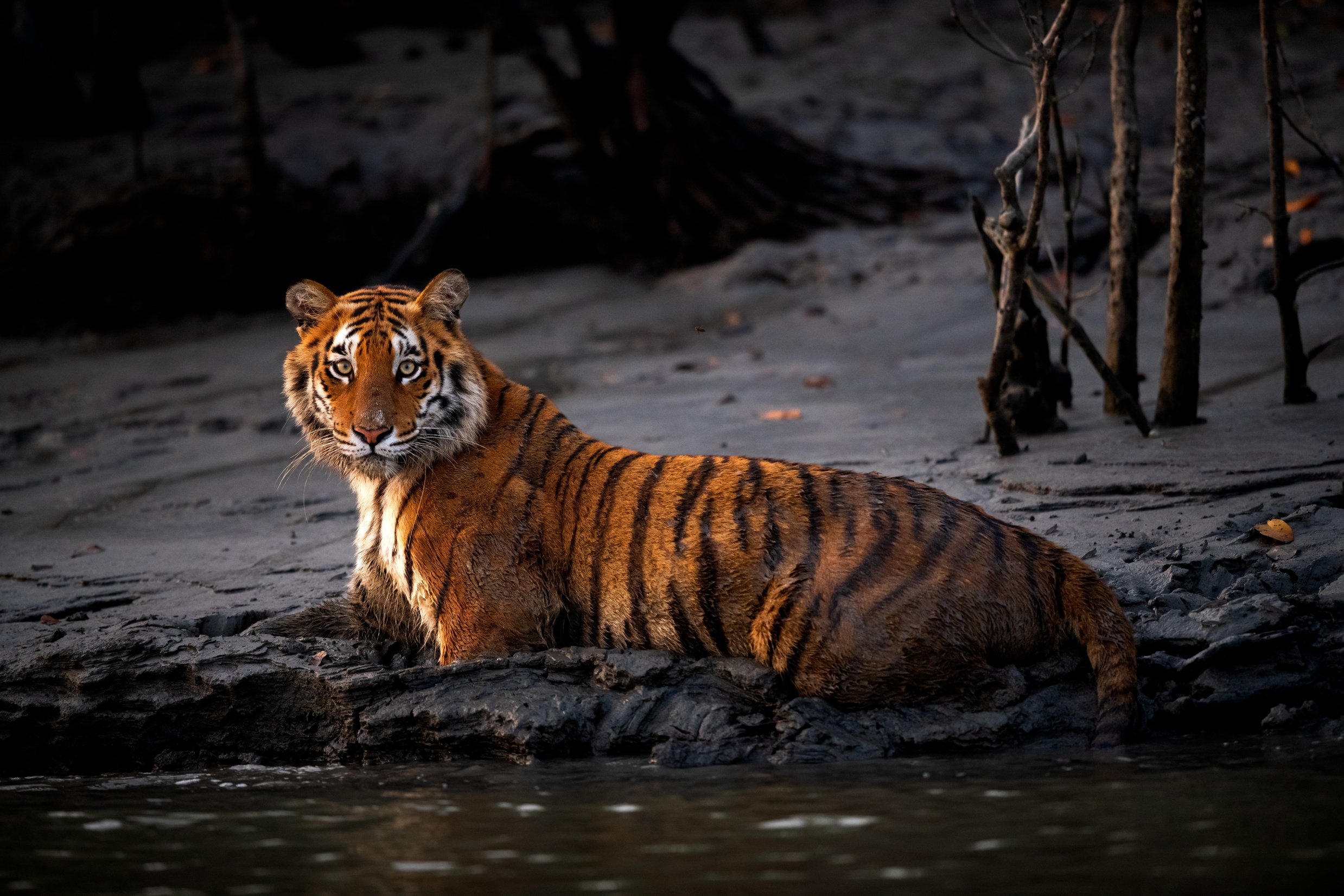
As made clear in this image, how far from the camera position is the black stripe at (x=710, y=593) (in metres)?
4.28

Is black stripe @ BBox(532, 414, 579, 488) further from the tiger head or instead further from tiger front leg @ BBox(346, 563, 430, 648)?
tiger front leg @ BBox(346, 563, 430, 648)

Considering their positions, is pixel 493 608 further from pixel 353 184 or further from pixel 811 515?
pixel 353 184

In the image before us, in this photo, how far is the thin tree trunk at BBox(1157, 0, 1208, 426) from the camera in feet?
19.8

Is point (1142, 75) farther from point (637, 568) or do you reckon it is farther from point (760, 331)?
point (637, 568)

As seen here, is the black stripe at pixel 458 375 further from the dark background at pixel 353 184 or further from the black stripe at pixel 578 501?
the dark background at pixel 353 184

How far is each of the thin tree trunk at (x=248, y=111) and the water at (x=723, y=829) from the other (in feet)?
28.7

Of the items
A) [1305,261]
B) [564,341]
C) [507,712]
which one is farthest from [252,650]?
[1305,261]

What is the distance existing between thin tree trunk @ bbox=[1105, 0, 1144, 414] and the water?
294 cm

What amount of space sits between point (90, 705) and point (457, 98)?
33.5ft

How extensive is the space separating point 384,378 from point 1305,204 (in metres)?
6.83

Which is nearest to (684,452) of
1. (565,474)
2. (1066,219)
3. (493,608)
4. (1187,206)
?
(565,474)

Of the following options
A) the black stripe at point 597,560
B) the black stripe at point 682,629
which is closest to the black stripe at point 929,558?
A: the black stripe at point 682,629

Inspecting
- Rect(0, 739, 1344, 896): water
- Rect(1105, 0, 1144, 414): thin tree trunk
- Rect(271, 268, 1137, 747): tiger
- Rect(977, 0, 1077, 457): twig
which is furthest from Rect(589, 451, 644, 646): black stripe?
Rect(1105, 0, 1144, 414): thin tree trunk

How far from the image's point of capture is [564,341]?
994cm
